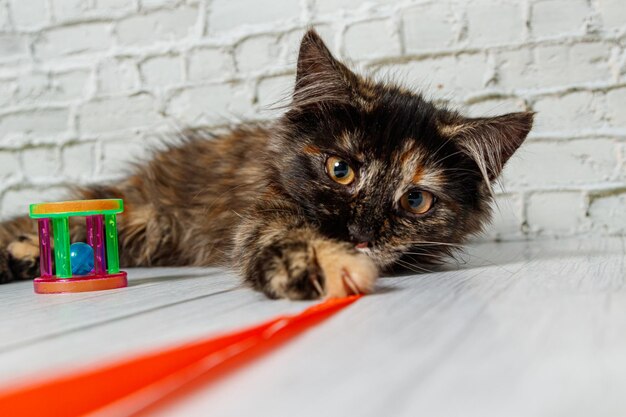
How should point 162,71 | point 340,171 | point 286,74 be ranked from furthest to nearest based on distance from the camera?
point 162,71 → point 286,74 → point 340,171

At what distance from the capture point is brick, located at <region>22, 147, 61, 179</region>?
2.76 meters

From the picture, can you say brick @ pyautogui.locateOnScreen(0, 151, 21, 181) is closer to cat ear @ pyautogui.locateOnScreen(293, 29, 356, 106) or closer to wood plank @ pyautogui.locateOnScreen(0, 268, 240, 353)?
wood plank @ pyautogui.locateOnScreen(0, 268, 240, 353)

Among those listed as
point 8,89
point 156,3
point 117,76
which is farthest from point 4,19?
point 156,3

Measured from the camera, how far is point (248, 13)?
8.42ft

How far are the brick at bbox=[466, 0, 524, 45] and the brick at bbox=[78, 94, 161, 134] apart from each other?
1.33m

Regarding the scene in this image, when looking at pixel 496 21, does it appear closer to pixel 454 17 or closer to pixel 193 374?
pixel 454 17

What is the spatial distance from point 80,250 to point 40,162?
1.50 metres

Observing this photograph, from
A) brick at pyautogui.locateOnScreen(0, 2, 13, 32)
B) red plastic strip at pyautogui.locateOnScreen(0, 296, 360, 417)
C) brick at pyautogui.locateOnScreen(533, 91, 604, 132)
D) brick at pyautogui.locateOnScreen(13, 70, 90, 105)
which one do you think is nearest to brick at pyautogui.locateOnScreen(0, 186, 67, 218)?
brick at pyautogui.locateOnScreen(13, 70, 90, 105)

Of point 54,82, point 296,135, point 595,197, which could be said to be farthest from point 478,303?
point 54,82

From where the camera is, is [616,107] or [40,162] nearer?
[616,107]

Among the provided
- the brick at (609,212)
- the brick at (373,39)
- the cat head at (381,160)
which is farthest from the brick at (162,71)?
the brick at (609,212)

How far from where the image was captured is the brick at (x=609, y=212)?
239 cm

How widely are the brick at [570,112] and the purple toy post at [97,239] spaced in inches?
65.0

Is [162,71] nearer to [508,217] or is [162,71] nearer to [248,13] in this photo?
[248,13]
